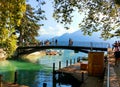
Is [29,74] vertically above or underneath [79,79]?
underneath

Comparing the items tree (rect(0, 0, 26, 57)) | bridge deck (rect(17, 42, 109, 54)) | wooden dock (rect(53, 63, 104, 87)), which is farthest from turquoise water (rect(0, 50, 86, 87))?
tree (rect(0, 0, 26, 57))

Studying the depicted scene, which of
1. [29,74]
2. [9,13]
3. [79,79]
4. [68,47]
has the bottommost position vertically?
[29,74]

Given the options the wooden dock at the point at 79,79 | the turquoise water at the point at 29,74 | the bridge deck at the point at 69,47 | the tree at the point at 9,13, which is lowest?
the turquoise water at the point at 29,74

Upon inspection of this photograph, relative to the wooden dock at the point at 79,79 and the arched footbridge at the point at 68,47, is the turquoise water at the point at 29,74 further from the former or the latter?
the arched footbridge at the point at 68,47

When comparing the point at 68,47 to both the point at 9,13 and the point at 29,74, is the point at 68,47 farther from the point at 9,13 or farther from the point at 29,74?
the point at 9,13

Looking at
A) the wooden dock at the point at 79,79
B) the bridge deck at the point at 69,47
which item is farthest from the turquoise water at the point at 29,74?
the bridge deck at the point at 69,47

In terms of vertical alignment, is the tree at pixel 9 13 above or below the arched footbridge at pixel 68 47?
above

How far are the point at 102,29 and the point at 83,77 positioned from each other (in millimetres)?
8242

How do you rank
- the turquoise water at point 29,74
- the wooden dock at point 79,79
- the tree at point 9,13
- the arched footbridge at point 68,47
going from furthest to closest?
the arched footbridge at point 68,47 → the turquoise water at point 29,74 → the wooden dock at point 79,79 → the tree at point 9,13

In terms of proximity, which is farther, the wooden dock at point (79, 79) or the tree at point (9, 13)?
the wooden dock at point (79, 79)

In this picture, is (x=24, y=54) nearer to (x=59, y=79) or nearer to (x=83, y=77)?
(x=59, y=79)

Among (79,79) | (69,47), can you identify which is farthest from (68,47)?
(79,79)

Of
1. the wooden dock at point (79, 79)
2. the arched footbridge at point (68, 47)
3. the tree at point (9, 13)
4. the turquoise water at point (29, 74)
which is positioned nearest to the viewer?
the tree at point (9, 13)

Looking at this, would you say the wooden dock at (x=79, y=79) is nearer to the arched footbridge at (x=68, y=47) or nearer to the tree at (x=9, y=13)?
the tree at (x=9, y=13)
